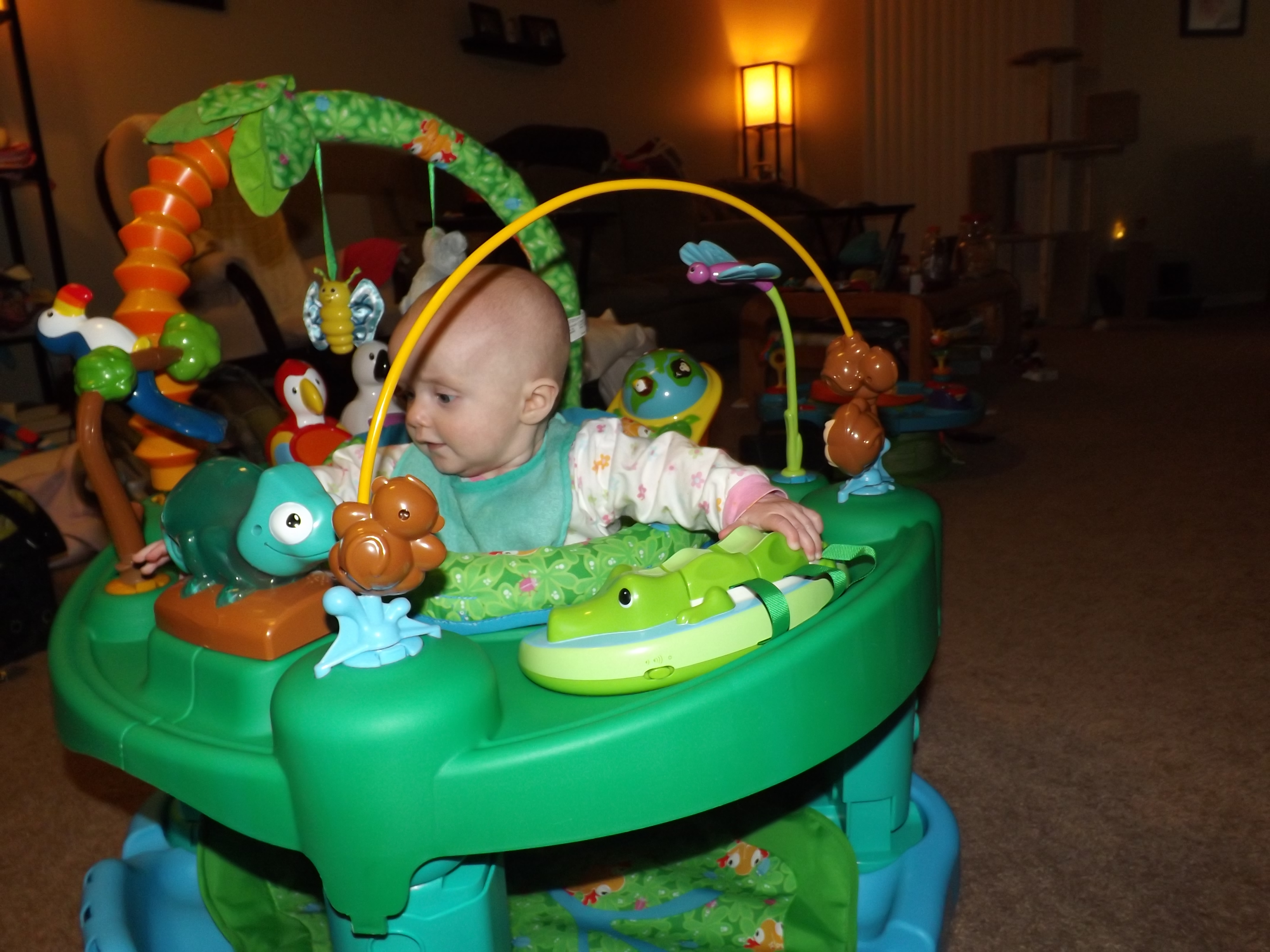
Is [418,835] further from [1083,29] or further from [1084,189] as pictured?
[1083,29]

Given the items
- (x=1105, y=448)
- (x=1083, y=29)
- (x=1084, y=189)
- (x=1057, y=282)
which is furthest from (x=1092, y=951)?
(x=1083, y=29)

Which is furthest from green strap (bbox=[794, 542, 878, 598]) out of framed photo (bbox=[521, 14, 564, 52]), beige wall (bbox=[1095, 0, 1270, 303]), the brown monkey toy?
beige wall (bbox=[1095, 0, 1270, 303])

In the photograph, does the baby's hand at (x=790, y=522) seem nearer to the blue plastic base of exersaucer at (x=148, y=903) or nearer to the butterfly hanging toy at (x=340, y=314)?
the butterfly hanging toy at (x=340, y=314)

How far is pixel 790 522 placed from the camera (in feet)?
2.47

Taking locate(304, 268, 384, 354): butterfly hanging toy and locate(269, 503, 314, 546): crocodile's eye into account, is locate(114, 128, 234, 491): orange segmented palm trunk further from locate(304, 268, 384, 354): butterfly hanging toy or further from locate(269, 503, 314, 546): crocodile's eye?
locate(269, 503, 314, 546): crocodile's eye

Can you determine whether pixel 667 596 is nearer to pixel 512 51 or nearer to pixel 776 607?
pixel 776 607

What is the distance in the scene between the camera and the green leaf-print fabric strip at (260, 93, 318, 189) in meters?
0.88

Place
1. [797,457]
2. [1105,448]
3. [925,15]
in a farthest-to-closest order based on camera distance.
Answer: [925,15]
[1105,448]
[797,457]

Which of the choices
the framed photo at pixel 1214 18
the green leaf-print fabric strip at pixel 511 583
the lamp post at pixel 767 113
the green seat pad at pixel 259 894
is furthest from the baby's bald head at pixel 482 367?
the framed photo at pixel 1214 18

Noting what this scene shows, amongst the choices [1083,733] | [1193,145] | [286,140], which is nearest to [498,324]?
[286,140]

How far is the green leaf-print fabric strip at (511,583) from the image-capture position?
792 millimetres

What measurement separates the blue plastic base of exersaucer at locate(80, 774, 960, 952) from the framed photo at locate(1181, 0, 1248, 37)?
16.0 ft

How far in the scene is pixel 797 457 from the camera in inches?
37.9

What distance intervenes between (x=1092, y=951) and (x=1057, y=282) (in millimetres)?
4122
